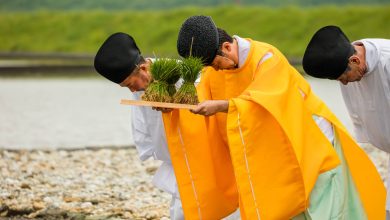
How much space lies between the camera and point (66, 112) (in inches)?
679

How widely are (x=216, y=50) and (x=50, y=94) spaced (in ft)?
51.5

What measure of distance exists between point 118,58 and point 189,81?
52cm

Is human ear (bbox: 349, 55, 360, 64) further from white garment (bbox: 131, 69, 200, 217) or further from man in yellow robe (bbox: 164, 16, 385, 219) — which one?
white garment (bbox: 131, 69, 200, 217)

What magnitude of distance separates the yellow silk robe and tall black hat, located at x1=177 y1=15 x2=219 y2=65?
279 millimetres

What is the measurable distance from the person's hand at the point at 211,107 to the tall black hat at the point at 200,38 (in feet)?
0.85

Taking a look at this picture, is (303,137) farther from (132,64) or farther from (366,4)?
(366,4)

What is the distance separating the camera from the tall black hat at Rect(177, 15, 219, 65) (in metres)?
5.29

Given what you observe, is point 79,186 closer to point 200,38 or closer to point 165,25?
point 200,38

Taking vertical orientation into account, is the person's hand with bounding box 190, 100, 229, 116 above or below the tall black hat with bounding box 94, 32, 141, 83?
below

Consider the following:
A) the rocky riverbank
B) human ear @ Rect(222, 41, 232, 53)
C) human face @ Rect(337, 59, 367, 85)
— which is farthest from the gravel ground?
human face @ Rect(337, 59, 367, 85)

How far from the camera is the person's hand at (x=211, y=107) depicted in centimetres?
518

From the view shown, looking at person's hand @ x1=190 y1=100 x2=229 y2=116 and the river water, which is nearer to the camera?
person's hand @ x1=190 y1=100 x2=229 y2=116

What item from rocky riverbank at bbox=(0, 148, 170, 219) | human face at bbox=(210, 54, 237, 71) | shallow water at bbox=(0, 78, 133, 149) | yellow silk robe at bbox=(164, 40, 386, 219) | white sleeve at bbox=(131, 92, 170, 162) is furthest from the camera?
shallow water at bbox=(0, 78, 133, 149)

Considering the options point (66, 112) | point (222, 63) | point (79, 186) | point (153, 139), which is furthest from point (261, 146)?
point (66, 112)
